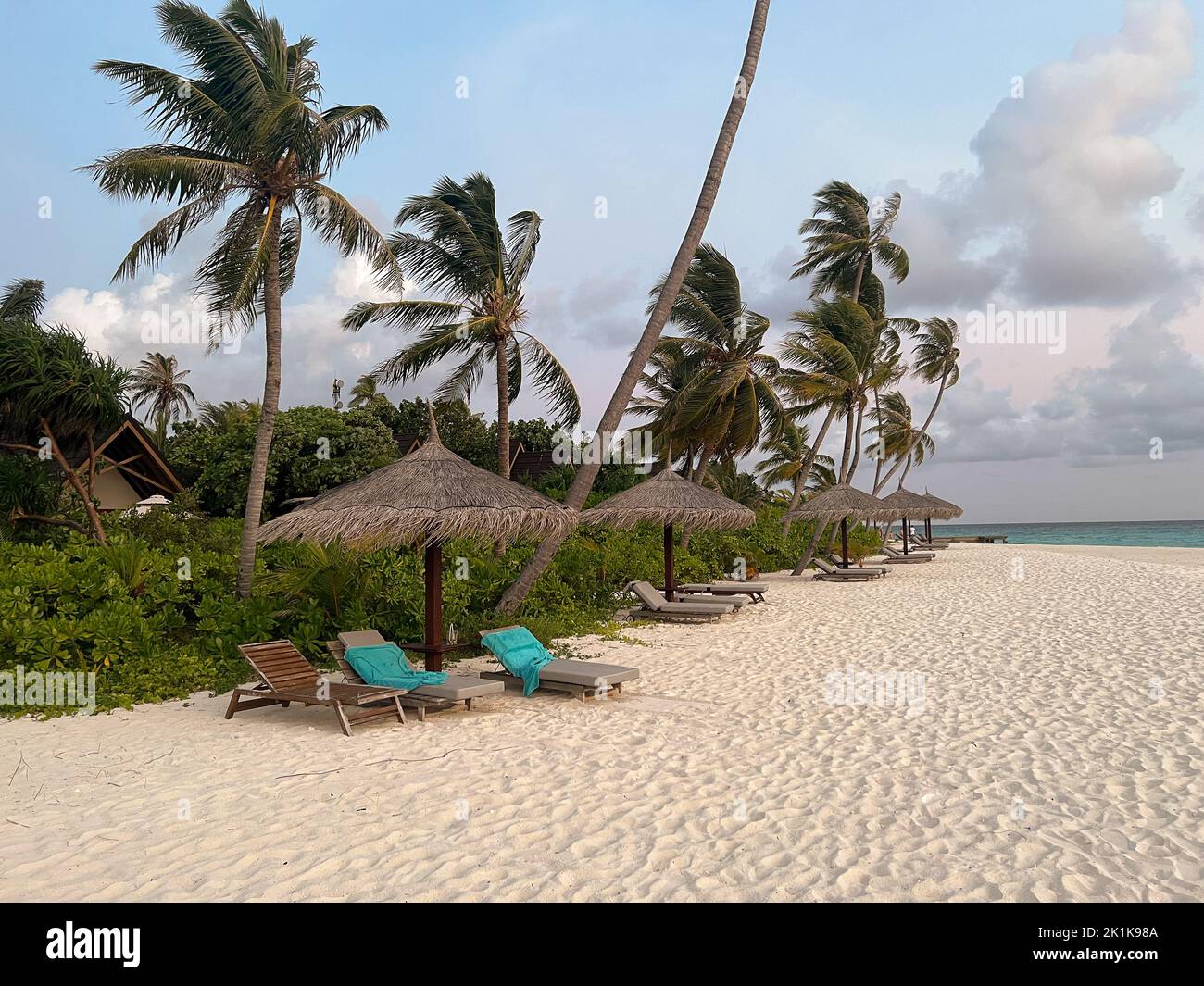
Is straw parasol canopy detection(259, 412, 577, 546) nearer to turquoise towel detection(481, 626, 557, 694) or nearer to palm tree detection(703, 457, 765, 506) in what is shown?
turquoise towel detection(481, 626, 557, 694)

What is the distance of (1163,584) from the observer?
17312 millimetres

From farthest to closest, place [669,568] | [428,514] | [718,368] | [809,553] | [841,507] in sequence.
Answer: [809,553] < [841,507] < [718,368] < [669,568] < [428,514]

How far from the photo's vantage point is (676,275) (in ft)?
36.7

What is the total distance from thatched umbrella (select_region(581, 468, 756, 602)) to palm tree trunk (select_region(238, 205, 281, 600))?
5202 mm

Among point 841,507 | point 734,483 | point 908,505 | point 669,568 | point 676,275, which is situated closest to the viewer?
point 676,275

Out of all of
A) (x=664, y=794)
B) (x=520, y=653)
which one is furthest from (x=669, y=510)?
(x=664, y=794)

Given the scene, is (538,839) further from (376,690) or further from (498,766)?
(376,690)

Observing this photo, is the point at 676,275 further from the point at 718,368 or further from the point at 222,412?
the point at 222,412

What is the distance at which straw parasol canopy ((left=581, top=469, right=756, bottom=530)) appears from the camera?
13.9 meters

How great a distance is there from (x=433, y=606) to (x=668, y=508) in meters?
6.47

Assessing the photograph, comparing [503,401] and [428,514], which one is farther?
[503,401]

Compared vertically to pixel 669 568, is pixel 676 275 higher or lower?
higher

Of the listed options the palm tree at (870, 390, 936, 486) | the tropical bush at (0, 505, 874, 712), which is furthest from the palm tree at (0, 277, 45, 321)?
the palm tree at (870, 390, 936, 486)
